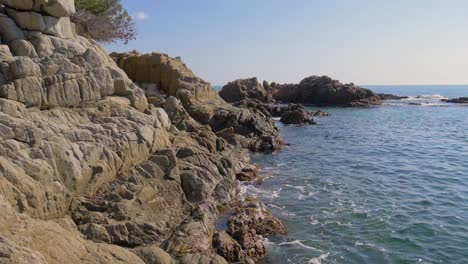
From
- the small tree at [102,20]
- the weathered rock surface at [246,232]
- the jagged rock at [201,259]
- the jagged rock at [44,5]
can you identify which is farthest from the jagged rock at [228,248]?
the small tree at [102,20]

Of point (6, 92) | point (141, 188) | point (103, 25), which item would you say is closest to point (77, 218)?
point (141, 188)

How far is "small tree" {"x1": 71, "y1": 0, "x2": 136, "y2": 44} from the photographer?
1243 inches

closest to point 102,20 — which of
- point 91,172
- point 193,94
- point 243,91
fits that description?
point 193,94

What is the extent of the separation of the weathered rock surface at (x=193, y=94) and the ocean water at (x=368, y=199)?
3.34 meters

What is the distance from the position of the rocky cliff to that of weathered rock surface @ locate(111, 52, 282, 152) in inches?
602

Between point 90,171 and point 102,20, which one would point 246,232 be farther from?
point 102,20

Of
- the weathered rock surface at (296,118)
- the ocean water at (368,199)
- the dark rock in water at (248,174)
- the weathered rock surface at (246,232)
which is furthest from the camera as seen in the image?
the weathered rock surface at (296,118)

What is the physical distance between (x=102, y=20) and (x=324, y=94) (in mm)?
74527

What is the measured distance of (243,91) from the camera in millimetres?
93750

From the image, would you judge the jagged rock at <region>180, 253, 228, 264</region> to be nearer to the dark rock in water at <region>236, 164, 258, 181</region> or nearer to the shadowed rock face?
the shadowed rock face

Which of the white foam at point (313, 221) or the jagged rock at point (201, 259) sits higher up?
the jagged rock at point (201, 259)

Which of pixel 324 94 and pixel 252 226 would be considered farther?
pixel 324 94

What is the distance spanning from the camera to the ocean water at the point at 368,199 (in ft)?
56.2

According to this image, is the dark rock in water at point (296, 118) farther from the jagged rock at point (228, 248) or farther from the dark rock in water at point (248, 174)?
the jagged rock at point (228, 248)
